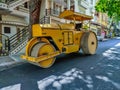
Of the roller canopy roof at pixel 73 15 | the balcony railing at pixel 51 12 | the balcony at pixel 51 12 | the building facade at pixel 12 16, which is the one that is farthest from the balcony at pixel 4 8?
the balcony railing at pixel 51 12

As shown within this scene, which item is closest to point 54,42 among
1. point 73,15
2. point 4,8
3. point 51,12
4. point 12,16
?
point 73,15

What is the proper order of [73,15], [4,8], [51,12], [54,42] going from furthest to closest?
1. [51,12]
2. [4,8]
3. [73,15]
4. [54,42]

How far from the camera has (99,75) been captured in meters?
6.18

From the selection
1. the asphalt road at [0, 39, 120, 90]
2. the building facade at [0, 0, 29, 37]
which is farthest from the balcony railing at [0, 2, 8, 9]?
the asphalt road at [0, 39, 120, 90]

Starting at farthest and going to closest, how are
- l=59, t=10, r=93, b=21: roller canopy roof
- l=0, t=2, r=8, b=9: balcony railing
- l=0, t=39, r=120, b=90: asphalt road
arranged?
l=0, t=2, r=8, b=9: balcony railing
l=59, t=10, r=93, b=21: roller canopy roof
l=0, t=39, r=120, b=90: asphalt road

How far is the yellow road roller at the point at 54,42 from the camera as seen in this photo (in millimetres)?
7402

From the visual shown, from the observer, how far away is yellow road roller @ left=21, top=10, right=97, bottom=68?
7.40 metres

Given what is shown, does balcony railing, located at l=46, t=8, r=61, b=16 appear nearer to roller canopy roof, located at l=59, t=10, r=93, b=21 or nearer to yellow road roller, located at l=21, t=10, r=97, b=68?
roller canopy roof, located at l=59, t=10, r=93, b=21

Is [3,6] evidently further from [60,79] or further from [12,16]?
[60,79]

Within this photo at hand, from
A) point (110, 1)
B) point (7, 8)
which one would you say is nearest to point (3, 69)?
point (7, 8)

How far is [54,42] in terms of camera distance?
825 cm

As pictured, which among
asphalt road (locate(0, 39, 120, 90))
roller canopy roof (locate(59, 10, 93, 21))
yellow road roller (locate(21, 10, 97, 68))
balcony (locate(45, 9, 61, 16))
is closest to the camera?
asphalt road (locate(0, 39, 120, 90))

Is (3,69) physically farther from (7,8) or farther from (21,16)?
(21,16)

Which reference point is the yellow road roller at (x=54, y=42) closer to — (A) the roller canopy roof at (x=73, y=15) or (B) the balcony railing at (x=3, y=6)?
(A) the roller canopy roof at (x=73, y=15)
